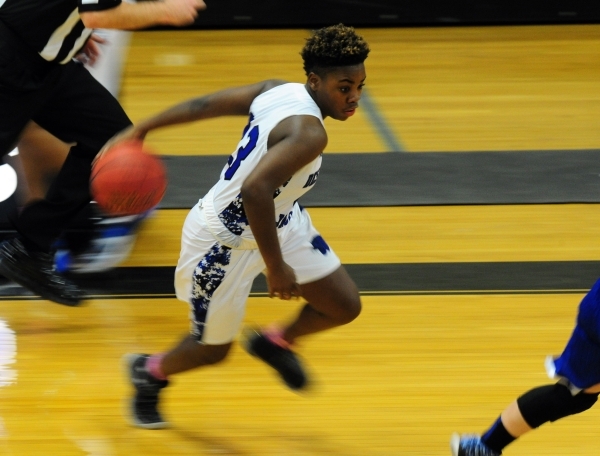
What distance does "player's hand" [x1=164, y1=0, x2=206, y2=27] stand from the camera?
3.61m

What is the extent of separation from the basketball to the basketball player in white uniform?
0.06m

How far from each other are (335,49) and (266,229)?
0.55 m

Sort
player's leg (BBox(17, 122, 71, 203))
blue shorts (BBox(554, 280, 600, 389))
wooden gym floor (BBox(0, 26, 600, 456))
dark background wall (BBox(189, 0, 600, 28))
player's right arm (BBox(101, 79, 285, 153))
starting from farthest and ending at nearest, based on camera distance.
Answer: dark background wall (BBox(189, 0, 600, 28)), player's leg (BBox(17, 122, 71, 203)), wooden gym floor (BBox(0, 26, 600, 456)), player's right arm (BBox(101, 79, 285, 153)), blue shorts (BBox(554, 280, 600, 389))

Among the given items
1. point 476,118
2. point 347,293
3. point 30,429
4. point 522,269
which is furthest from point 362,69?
point 476,118

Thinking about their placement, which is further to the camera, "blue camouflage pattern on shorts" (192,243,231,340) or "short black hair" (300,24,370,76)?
"blue camouflage pattern on shorts" (192,243,231,340)

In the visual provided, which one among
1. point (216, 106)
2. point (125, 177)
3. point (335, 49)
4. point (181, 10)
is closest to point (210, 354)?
point (125, 177)

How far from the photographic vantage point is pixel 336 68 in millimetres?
2916

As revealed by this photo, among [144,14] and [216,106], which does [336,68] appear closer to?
[216,106]

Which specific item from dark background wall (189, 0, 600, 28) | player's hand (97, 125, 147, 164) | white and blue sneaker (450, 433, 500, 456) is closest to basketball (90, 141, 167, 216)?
player's hand (97, 125, 147, 164)

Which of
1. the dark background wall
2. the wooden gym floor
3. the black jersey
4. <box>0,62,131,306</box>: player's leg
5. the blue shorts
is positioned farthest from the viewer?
the dark background wall

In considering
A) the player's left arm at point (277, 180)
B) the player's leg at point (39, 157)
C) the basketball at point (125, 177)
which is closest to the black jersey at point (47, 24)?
the player's leg at point (39, 157)

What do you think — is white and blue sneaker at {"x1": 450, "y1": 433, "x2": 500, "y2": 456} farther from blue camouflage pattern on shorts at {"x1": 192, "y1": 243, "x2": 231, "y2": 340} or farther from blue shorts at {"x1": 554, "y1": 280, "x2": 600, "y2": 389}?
blue camouflage pattern on shorts at {"x1": 192, "y1": 243, "x2": 231, "y2": 340}

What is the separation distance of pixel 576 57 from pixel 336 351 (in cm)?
488

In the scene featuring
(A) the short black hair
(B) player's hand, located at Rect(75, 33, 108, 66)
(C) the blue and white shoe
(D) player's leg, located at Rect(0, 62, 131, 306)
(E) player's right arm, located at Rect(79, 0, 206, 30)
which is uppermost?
(A) the short black hair
